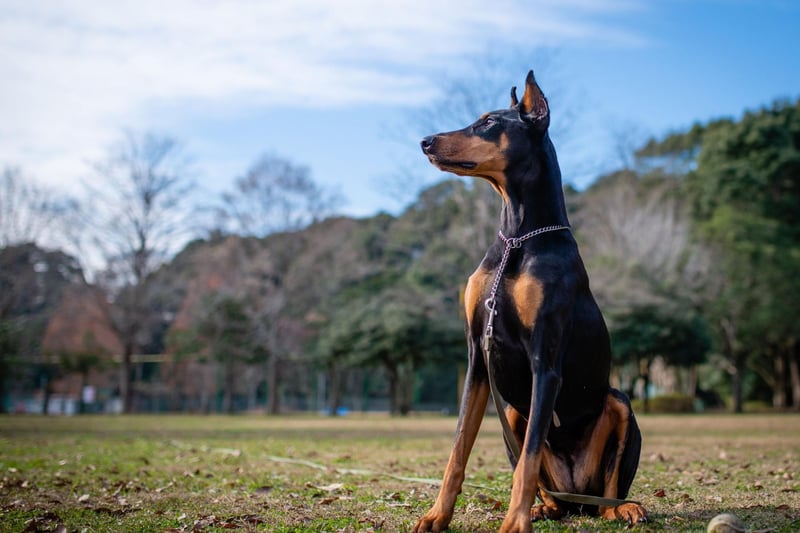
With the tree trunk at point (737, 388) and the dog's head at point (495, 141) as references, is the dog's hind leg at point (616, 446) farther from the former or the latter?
the tree trunk at point (737, 388)

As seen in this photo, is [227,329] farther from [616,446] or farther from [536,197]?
[536,197]

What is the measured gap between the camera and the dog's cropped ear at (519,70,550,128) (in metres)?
4.21

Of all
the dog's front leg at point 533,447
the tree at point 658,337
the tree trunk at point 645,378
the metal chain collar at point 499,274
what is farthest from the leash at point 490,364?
the tree trunk at point 645,378

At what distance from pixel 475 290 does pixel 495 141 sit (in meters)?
0.83

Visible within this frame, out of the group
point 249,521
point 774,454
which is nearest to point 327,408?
point 774,454

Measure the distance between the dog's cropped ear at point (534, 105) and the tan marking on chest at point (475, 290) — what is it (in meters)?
0.89

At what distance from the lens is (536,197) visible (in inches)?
167

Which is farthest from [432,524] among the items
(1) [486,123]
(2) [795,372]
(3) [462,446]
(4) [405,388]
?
(2) [795,372]

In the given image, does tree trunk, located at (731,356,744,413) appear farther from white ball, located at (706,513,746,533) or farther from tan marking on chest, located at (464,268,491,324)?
tan marking on chest, located at (464,268,491,324)

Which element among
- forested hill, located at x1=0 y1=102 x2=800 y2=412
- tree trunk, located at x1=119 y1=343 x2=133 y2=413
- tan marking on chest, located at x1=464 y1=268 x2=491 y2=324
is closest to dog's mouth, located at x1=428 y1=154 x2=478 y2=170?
tan marking on chest, located at x1=464 y1=268 x2=491 y2=324

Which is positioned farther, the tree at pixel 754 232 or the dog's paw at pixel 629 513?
the tree at pixel 754 232

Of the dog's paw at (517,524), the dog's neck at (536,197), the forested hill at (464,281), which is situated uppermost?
the forested hill at (464,281)

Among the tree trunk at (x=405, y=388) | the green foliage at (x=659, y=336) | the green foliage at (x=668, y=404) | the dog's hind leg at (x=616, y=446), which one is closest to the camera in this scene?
the dog's hind leg at (x=616, y=446)

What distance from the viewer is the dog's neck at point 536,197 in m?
4.22
